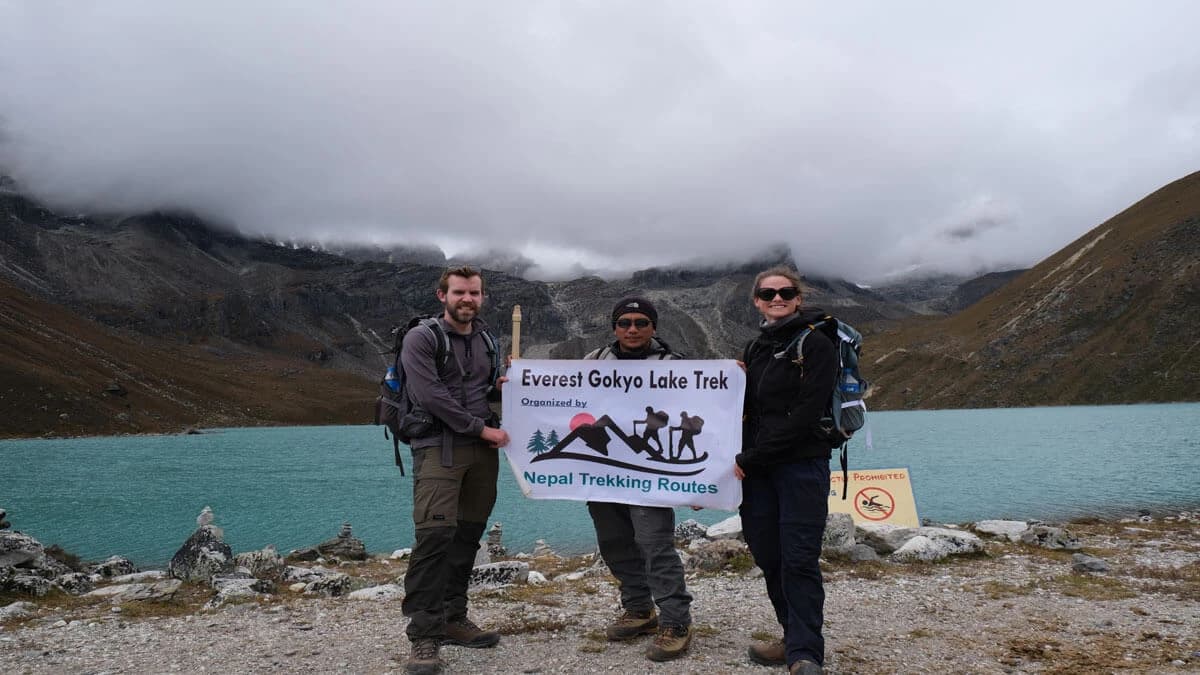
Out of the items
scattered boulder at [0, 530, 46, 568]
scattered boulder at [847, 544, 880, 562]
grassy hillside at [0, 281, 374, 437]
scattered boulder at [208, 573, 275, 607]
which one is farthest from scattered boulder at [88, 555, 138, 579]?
grassy hillside at [0, 281, 374, 437]

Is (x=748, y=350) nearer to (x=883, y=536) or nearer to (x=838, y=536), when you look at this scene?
(x=838, y=536)

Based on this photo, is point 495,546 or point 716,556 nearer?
point 716,556

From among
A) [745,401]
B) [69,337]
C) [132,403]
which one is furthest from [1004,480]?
[69,337]

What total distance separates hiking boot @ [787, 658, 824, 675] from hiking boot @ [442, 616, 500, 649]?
316 centimetres

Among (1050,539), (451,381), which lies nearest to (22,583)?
(451,381)

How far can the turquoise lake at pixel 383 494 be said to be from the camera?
25359 mm

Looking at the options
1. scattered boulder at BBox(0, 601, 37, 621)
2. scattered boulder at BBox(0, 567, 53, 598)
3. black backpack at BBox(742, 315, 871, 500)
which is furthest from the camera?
scattered boulder at BBox(0, 567, 53, 598)

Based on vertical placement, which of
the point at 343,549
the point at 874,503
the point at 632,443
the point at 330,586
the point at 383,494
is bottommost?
the point at 383,494

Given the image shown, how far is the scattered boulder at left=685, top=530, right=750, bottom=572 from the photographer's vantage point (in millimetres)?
11719

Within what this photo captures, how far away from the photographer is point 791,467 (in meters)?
6.08

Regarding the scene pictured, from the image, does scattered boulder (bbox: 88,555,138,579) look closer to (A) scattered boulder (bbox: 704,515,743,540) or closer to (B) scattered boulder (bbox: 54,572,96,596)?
(B) scattered boulder (bbox: 54,572,96,596)

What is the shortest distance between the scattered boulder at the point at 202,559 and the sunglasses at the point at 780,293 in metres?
11.4

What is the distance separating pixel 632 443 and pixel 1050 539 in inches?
450

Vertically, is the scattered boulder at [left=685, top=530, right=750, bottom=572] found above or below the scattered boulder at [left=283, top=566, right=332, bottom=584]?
above
